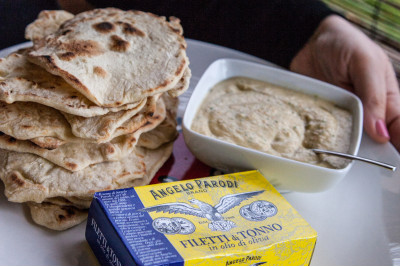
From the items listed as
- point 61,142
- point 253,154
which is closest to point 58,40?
point 61,142

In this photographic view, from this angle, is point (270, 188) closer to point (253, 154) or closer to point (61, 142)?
point (253, 154)

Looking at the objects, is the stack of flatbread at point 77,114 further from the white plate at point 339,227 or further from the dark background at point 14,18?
the dark background at point 14,18

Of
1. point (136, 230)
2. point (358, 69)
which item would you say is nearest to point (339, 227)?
point (136, 230)

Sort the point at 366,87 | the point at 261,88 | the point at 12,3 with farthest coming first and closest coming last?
the point at 12,3
the point at 366,87
the point at 261,88

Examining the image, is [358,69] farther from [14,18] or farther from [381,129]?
[14,18]

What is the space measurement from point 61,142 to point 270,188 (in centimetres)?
74

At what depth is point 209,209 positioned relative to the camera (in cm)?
147

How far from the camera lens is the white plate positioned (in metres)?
1.48

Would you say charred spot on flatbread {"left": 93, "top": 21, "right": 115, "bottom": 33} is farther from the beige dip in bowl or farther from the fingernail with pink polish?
the fingernail with pink polish

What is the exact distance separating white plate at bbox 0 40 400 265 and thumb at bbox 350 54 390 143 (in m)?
0.06

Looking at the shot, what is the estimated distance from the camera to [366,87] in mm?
2373

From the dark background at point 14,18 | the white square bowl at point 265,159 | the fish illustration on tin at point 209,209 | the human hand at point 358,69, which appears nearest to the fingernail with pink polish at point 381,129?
the human hand at point 358,69

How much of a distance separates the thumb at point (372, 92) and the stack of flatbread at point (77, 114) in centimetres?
102

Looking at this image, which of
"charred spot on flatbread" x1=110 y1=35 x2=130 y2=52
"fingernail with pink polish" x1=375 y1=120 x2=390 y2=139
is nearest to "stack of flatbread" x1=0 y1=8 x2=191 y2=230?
"charred spot on flatbread" x1=110 y1=35 x2=130 y2=52
